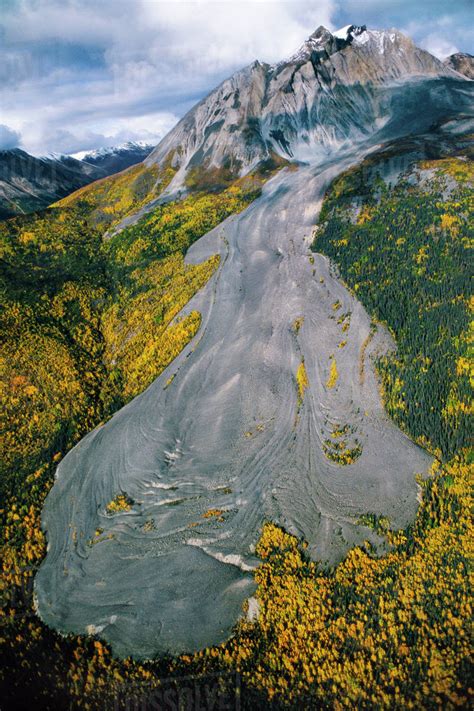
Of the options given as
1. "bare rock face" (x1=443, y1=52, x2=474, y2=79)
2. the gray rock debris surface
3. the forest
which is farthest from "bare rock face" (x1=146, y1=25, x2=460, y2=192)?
the gray rock debris surface

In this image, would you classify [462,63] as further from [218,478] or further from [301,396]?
[218,478]

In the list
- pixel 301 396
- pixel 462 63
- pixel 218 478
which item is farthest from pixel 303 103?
pixel 218 478

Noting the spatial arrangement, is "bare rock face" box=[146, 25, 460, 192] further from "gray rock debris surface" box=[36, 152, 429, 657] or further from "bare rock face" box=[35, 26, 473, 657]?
"gray rock debris surface" box=[36, 152, 429, 657]

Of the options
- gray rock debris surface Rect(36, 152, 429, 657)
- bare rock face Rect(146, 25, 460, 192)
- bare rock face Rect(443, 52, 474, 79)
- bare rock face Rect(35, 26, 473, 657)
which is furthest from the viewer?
bare rock face Rect(443, 52, 474, 79)

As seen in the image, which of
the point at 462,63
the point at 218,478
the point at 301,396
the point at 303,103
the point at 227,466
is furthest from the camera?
the point at 462,63

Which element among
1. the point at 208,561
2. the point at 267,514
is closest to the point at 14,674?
the point at 208,561
